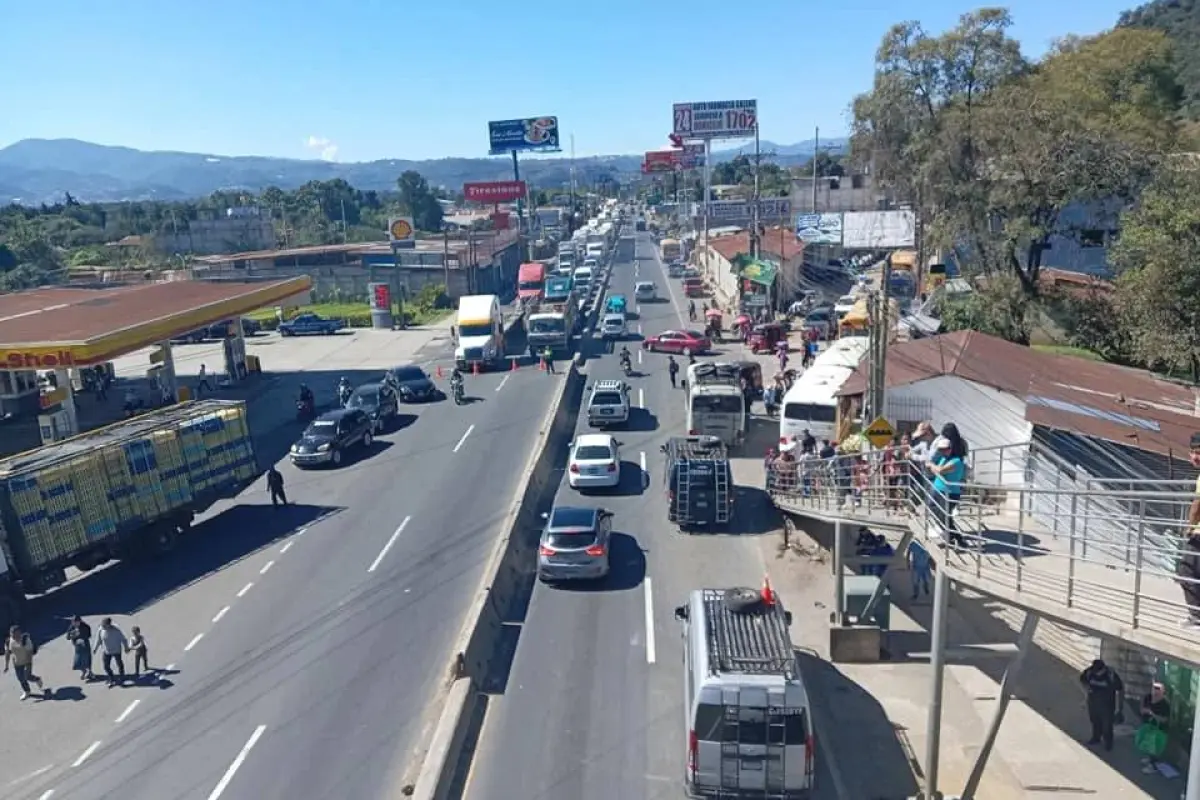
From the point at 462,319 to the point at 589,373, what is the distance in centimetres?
704

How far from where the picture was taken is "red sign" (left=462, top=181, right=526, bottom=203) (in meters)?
91.2

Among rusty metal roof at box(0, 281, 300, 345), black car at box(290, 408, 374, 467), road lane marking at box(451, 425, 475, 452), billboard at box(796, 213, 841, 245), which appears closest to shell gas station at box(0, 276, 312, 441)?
rusty metal roof at box(0, 281, 300, 345)

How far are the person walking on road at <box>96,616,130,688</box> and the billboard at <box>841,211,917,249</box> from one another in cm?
3090

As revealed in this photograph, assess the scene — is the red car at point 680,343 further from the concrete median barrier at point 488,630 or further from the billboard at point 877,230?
the concrete median barrier at point 488,630

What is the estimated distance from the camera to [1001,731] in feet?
44.2

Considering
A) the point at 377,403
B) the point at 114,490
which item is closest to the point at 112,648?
the point at 114,490

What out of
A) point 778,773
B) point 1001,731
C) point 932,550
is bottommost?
point 1001,731

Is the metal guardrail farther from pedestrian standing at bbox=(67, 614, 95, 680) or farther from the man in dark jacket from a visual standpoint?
pedestrian standing at bbox=(67, 614, 95, 680)

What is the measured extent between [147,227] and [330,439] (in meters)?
128

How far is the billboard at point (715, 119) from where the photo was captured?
310 ft

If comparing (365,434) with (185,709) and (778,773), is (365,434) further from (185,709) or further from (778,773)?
(778,773)

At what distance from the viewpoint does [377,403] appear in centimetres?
3234

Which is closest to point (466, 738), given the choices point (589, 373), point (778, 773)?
point (778, 773)

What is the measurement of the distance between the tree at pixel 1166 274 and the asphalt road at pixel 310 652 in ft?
60.5
